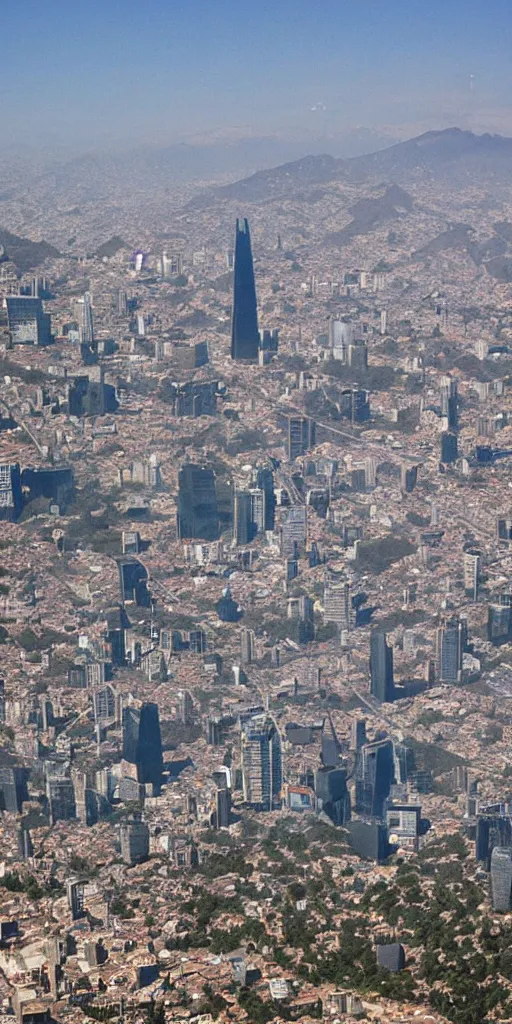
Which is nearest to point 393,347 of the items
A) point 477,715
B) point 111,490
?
point 111,490

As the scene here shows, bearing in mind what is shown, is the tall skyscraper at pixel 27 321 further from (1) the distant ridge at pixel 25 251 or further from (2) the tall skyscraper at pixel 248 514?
(2) the tall skyscraper at pixel 248 514

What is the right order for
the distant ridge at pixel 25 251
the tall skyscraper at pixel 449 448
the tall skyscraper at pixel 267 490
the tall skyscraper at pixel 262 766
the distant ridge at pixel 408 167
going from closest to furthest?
1. the tall skyscraper at pixel 262 766
2. the tall skyscraper at pixel 267 490
3. the tall skyscraper at pixel 449 448
4. the distant ridge at pixel 25 251
5. the distant ridge at pixel 408 167

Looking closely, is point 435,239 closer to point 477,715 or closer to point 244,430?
point 244,430

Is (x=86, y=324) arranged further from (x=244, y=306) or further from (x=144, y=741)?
(x=144, y=741)

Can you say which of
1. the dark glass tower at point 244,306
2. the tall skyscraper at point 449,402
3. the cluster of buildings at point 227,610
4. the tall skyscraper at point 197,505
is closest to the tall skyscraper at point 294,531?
the cluster of buildings at point 227,610

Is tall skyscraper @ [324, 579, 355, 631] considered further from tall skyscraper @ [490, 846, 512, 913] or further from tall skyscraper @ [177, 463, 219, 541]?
tall skyscraper @ [490, 846, 512, 913]

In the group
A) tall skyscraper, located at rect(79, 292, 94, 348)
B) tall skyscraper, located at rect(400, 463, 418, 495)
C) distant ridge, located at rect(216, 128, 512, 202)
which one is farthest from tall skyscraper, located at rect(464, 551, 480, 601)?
distant ridge, located at rect(216, 128, 512, 202)
